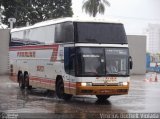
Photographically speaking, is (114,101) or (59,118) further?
(114,101)

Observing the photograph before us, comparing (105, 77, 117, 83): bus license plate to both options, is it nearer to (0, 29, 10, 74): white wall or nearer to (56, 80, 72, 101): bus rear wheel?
(56, 80, 72, 101): bus rear wheel

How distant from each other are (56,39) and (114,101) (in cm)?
357

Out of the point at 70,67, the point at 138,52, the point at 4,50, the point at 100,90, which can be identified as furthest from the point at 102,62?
the point at 138,52

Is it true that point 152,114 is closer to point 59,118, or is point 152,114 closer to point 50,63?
point 59,118

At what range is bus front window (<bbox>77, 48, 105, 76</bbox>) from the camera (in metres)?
18.3

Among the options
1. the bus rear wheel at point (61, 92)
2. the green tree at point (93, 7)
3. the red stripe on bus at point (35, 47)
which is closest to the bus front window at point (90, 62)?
the bus rear wheel at point (61, 92)

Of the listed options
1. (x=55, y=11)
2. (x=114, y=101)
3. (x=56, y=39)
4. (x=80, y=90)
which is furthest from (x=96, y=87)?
(x=55, y=11)

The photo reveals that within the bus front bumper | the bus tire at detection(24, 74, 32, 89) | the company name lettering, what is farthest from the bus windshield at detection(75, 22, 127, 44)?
the bus tire at detection(24, 74, 32, 89)

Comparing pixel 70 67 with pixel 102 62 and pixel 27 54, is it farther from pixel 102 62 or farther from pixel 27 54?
pixel 27 54

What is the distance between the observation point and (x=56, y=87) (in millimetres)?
20469

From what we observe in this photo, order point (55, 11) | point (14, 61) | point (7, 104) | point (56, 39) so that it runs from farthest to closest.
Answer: point (55, 11), point (14, 61), point (56, 39), point (7, 104)

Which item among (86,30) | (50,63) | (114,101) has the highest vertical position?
(86,30)

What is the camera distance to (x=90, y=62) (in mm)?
18406

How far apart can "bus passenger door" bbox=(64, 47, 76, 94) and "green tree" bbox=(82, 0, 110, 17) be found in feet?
138
